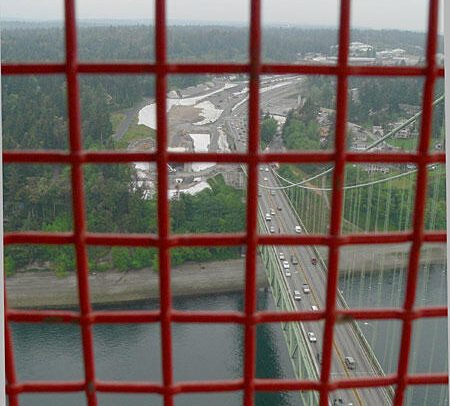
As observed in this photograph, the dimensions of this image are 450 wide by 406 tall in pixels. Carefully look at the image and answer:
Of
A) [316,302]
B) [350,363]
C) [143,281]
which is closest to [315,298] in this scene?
[316,302]

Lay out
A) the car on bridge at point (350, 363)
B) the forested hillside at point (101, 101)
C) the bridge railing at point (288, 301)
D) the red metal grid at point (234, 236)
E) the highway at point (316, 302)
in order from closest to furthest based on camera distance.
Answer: the red metal grid at point (234, 236) < the forested hillside at point (101, 101) < the car on bridge at point (350, 363) < the highway at point (316, 302) < the bridge railing at point (288, 301)

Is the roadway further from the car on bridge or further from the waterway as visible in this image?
the waterway

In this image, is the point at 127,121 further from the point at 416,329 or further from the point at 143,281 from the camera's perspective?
the point at 143,281

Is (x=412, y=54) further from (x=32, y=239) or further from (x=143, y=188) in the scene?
(x=143, y=188)

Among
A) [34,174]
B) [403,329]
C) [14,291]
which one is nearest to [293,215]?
[14,291]

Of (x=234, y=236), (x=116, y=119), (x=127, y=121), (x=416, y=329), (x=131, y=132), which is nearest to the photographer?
(x=234, y=236)

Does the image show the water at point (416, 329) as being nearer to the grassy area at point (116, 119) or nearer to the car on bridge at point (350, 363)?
the car on bridge at point (350, 363)

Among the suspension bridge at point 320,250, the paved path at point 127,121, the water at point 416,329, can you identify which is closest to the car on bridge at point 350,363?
the suspension bridge at point 320,250
